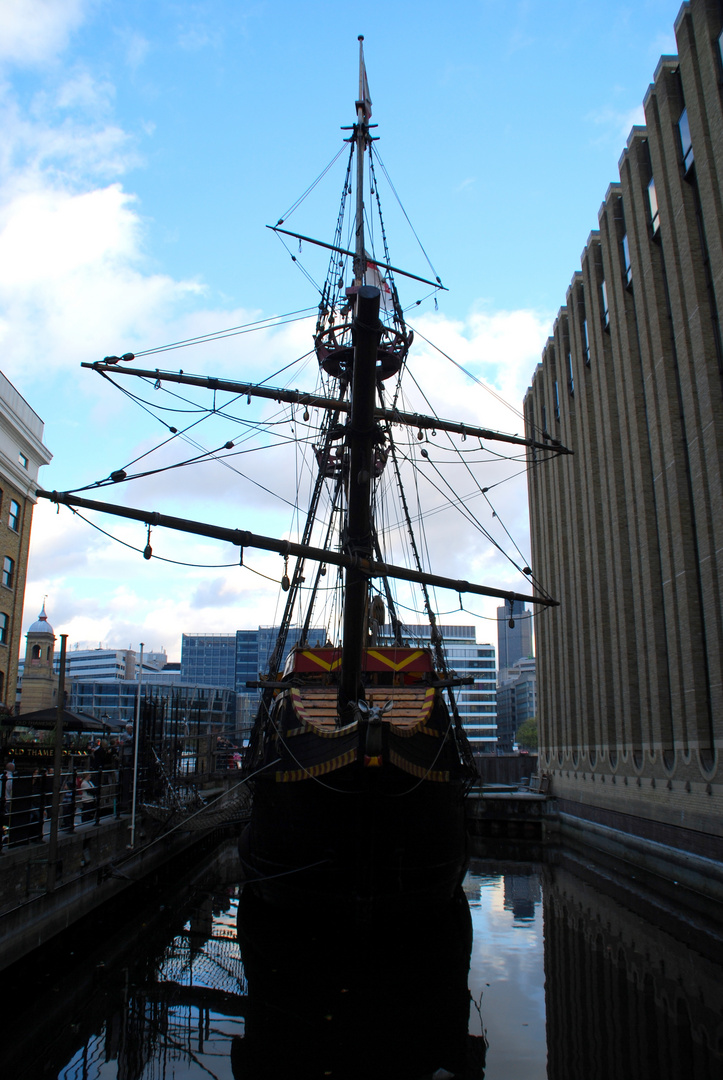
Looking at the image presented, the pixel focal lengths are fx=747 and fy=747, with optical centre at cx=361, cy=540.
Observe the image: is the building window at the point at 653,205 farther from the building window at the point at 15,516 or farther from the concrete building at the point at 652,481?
the building window at the point at 15,516

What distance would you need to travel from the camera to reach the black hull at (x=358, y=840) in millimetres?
11781

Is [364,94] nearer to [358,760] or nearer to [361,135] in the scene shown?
[361,135]

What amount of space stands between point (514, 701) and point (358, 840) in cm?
12841

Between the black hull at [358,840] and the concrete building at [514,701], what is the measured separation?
11403cm

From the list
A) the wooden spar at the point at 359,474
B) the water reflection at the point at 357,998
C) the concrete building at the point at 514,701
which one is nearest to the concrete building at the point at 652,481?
the water reflection at the point at 357,998

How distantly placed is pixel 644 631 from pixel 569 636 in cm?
961

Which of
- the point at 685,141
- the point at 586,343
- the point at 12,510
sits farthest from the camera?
the point at 586,343

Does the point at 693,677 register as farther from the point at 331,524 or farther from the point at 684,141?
the point at 684,141

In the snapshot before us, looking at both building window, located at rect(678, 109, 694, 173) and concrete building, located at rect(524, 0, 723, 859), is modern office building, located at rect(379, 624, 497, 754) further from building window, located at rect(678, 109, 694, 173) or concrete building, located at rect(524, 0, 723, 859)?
building window, located at rect(678, 109, 694, 173)

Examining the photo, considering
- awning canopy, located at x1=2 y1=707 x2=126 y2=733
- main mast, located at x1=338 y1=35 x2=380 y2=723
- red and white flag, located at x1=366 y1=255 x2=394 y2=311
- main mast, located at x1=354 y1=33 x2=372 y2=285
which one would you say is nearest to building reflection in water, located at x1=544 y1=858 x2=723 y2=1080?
main mast, located at x1=338 y1=35 x2=380 y2=723

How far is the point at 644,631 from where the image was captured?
74.5ft

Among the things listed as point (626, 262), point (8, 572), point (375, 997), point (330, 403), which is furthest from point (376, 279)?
point (375, 997)

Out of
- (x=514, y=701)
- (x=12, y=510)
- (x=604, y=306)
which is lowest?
(x=514, y=701)

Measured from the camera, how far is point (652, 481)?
22750 millimetres
